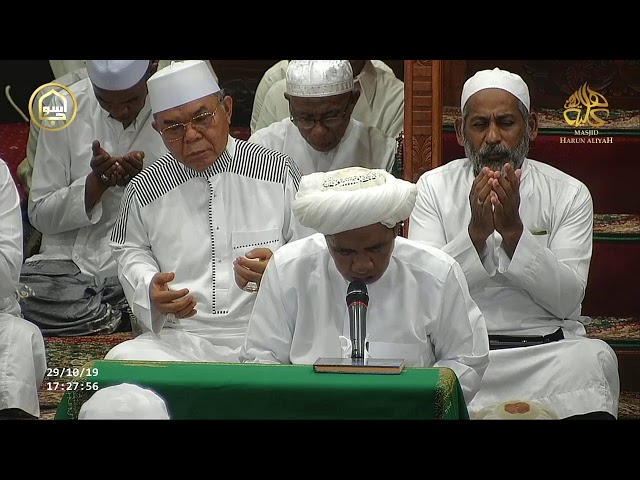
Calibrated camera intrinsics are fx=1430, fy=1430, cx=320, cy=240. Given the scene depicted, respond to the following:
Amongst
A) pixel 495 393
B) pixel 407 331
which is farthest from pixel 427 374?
pixel 495 393

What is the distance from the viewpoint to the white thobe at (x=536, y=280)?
5.21m

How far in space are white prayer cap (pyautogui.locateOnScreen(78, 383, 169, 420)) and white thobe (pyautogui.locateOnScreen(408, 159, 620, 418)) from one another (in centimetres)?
157

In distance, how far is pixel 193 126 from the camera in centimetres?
538

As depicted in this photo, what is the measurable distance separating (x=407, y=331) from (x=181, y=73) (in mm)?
1338

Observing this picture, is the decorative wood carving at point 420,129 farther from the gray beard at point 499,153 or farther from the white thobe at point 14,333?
the white thobe at point 14,333

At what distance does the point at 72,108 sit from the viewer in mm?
5398

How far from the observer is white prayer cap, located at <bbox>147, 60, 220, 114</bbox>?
5.37 meters

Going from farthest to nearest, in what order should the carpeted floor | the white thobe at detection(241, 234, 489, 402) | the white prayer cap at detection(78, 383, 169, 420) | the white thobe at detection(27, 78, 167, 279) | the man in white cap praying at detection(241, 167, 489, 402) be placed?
the white thobe at detection(27, 78, 167, 279)
the carpeted floor
the white thobe at detection(241, 234, 489, 402)
the man in white cap praying at detection(241, 167, 489, 402)
the white prayer cap at detection(78, 383, 169, 420)

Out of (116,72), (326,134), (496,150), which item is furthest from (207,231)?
(496,150)

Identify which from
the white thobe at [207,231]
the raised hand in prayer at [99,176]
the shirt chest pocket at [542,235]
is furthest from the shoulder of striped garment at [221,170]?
the shirt chest pocket at [542,235]

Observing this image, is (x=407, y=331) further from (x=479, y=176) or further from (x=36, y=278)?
(x=36, y=278)

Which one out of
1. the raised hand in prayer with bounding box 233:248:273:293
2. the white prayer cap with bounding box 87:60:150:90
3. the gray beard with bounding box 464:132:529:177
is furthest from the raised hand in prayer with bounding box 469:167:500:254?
the white prayer cap with bounding box 87:60:150:90

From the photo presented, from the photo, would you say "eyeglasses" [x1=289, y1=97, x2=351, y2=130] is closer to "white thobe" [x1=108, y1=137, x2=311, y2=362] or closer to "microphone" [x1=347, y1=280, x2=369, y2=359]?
"white thobe" [x1=108, y1=137, x2=311, y2=362]

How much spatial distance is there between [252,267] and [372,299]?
50cm
